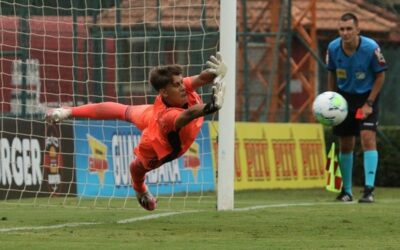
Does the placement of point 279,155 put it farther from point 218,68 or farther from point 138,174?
point 218,68

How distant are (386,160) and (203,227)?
414 inches

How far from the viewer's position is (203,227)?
403 inches

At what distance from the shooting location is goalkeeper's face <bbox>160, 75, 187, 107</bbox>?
10820mm

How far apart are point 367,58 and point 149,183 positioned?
392 centimetres

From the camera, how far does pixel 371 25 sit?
920 inches

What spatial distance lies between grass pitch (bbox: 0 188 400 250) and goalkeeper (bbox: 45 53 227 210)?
0.54 metres

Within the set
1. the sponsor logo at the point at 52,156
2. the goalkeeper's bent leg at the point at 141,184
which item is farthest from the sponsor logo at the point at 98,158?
the goalkeeper's bent leg at the point at 141,184

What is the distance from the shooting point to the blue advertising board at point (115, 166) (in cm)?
1587

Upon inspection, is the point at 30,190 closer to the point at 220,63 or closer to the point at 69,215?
the point at 69,215

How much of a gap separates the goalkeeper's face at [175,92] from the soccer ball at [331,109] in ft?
10.6

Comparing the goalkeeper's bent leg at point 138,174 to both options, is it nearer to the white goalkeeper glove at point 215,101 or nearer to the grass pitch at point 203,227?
the grass pitch at point 203,227

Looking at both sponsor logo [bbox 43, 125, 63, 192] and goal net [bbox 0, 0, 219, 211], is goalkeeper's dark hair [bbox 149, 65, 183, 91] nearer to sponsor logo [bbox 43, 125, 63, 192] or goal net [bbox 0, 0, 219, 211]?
goal net [bbox 0, 0, 219, 211]

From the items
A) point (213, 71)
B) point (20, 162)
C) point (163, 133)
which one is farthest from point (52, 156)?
point (213, 71)

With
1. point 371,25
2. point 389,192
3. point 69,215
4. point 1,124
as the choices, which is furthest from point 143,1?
point 371,25
